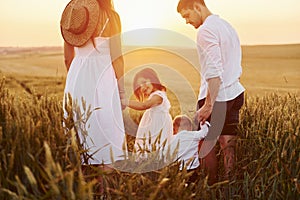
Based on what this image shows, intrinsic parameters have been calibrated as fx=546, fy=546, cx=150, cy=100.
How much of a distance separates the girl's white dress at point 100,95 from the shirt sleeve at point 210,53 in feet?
2.36

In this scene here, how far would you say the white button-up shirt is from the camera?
4.16 m

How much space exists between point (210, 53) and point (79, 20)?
1.02 metres

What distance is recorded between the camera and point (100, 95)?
4004 millimetres

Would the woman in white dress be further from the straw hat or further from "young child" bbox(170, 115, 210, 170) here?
"young child" bbox(170, 115, 210, 170)

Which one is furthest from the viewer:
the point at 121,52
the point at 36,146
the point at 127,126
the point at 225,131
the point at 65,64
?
the point at 127,126

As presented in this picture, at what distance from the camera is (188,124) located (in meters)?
5.18

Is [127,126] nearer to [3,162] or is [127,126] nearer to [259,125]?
[259,125]

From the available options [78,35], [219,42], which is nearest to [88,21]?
[78,35]

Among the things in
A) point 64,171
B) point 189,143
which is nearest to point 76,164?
point 64,171

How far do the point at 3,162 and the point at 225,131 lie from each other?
7.62ft

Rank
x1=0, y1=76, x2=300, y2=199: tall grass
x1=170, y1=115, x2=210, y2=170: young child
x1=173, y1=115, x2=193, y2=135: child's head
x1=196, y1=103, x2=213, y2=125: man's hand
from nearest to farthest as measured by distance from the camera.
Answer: x1=0, y1=76, x2=300, y2=199: tall grass, x1=196, y1=103, x2=213, y2=125: man's hand, x1=170, y1=115, x2=210, y2=170: young child, x1=173, y1=115, x2=193, y2=135: child's head

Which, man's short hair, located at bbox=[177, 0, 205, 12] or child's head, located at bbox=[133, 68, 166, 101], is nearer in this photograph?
man's short hair, located at bbox=[177, 0, 205, 12]

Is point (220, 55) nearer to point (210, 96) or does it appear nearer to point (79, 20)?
point (210, 96)

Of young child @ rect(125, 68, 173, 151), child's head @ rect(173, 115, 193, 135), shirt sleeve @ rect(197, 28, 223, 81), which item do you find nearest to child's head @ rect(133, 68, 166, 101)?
young child @ rect(125, 68, 173, 151)
